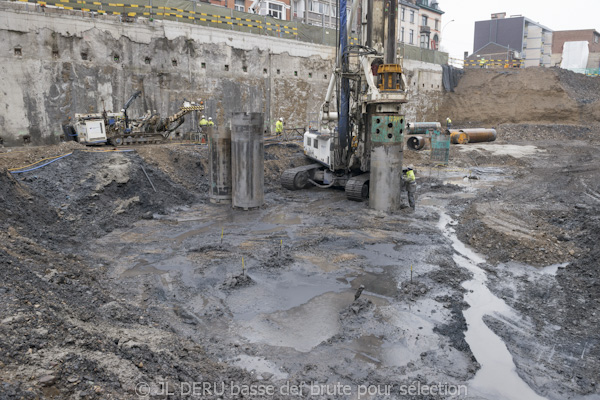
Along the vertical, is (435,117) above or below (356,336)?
above

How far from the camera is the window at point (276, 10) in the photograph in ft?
129

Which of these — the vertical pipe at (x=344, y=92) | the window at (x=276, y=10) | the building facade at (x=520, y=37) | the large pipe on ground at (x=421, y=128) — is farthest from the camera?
the building facade at (x=520, y=37)

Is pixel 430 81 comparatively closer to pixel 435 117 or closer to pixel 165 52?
pixel 435 117

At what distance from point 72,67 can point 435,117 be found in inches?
1224

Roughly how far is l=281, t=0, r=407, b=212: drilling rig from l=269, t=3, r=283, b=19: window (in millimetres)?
24962

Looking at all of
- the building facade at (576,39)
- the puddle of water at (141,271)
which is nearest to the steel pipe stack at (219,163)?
the puddle of water at (141,271)

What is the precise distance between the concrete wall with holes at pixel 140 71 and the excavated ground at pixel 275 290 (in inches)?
202

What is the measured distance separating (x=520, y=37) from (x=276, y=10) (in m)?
39.3

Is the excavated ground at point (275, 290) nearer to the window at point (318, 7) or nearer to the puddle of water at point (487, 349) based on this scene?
the puddle of water at point (487, 349)

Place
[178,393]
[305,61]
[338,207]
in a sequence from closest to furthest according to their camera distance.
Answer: [178,393], [338,207], [305,61]

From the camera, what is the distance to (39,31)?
1969 centimetres

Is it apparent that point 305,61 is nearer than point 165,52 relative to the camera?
No

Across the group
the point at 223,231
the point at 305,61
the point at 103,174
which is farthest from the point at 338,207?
the point at 305,61

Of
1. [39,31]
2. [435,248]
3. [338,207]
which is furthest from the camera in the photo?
[39,31]
